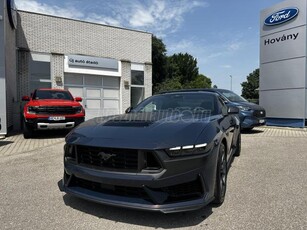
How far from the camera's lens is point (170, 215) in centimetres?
299

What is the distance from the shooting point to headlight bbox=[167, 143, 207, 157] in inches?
104

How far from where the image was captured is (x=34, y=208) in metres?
3.24

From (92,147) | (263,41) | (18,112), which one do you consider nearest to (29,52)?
(18,112)

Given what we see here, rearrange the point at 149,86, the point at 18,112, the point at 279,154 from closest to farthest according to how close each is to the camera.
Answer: the point at 279,154
the point at 18,112
the point at 149,86

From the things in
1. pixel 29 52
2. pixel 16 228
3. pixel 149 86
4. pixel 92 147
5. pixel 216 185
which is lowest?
pixel 16 228

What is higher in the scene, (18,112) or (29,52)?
(29,52)

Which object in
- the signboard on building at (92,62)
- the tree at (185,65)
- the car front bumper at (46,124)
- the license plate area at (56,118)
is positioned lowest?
the car front bumper at (46,124)

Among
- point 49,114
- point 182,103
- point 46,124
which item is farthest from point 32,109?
point 182,103

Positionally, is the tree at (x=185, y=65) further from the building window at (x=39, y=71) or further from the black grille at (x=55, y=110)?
the black grille at (x=55, y=110)

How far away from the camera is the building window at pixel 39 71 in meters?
13.9

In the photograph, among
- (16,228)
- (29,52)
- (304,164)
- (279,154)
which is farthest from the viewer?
(29,52)

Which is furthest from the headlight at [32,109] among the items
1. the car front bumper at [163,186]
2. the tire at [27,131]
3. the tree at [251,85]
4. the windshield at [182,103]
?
the tree at [251,85]

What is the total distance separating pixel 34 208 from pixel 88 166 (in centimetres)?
95

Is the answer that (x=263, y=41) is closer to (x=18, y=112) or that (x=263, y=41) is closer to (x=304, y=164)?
(x=304, y=164)
